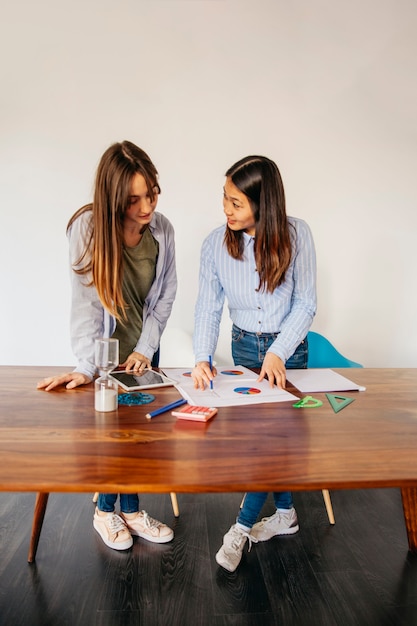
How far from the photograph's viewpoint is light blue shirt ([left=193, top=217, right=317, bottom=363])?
188cm

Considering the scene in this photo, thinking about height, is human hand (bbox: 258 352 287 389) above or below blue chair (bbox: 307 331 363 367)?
above

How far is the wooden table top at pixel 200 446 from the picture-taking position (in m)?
0.99

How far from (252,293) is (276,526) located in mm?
967

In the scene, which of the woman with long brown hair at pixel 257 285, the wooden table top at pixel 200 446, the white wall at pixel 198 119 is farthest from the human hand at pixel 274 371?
the white wall at pixel 198 119

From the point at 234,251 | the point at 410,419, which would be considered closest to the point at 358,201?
the point at 234,251

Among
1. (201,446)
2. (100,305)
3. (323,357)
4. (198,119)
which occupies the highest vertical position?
(198,119)

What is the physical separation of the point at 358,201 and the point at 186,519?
2285 millimetres

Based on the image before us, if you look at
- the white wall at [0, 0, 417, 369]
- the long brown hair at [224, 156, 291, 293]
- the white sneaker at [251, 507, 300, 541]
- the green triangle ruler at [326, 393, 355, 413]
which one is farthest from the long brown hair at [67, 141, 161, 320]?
the white wall at [0, 0, 417, 369]

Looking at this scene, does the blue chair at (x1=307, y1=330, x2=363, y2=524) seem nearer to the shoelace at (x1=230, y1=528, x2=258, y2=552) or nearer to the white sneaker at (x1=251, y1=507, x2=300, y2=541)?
the white sneaker at (x1=251, y1=507, x2=300, y2=541)

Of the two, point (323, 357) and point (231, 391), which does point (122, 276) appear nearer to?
point (231, 391)

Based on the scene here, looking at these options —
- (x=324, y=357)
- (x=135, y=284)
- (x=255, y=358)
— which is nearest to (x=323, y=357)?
(x=324, y=357)

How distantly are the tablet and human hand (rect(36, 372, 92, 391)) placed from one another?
105 millimetres

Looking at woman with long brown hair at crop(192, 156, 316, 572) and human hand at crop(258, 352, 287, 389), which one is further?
woman with long brown hair at crop(192, 156, 316, 572)

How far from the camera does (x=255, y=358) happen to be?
1.99 meters
